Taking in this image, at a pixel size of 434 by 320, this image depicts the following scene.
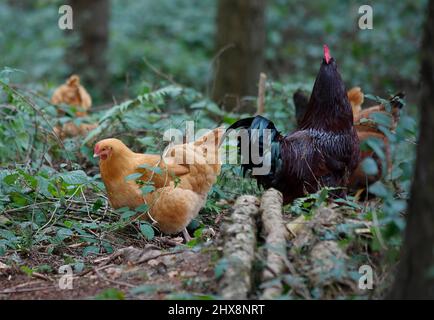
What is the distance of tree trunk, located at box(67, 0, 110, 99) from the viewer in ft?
42.0

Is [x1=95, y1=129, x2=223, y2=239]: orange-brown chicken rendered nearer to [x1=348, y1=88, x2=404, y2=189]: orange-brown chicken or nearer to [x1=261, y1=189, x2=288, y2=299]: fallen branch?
[x1=261, y1=189, x2=288, y2=299]: fallen branch

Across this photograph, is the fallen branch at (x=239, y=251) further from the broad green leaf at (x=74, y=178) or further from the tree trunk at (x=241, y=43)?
the tree trunk at (x=241, y=43)

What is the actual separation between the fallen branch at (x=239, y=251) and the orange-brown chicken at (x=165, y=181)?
38.1 inches

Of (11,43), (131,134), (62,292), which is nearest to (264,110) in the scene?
(131,134)

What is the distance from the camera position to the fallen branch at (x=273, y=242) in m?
3.43

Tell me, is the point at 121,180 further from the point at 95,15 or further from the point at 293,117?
the point at 95,15

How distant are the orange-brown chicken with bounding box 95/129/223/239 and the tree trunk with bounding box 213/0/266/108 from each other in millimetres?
4308

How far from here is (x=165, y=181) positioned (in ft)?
16.6

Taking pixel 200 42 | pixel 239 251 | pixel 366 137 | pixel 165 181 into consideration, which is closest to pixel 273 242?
pixel 239 251

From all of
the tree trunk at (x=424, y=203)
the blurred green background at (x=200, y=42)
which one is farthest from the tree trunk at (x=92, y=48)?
the tree trunk at (x=424, y=203)

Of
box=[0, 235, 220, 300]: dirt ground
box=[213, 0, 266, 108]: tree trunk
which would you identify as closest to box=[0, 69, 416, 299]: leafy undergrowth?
box=[0, 235, 220, 300]: dirt ground

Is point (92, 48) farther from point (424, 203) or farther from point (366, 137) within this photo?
point (424, 203)

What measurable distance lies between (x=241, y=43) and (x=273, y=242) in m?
6.25

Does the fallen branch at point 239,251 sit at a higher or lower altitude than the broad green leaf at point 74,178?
lower
